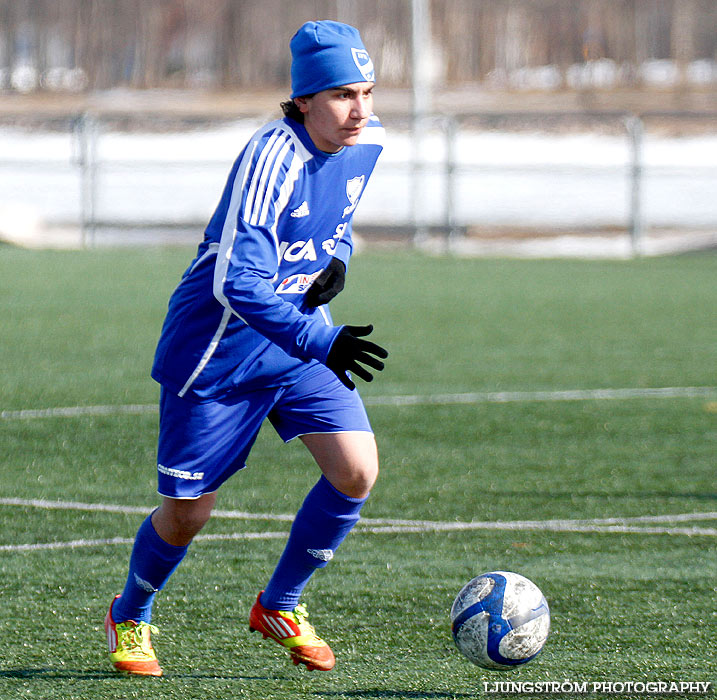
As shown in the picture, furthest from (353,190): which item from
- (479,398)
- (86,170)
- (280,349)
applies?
(86,170)

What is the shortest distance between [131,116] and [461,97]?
22.4 m

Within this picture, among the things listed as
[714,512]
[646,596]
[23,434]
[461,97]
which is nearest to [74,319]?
[23,434]

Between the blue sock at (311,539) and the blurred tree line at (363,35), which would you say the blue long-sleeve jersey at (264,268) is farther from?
the blurred tree line at (363,35)

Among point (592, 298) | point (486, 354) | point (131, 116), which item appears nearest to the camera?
point (486, 354)

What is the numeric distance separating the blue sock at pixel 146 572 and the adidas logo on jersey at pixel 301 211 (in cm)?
105

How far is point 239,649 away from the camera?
15.0 ft

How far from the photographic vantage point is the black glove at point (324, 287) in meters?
4.48

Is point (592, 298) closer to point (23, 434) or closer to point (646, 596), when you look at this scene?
point (23, 434)

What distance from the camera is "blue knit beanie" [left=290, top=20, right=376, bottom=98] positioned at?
13.9ft

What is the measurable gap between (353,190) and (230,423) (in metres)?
0.81

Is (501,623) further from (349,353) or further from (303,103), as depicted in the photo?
(303,103)

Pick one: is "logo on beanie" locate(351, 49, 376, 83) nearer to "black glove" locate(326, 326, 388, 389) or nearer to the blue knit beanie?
the blue knit beanie

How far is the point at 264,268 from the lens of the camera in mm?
→ 4152

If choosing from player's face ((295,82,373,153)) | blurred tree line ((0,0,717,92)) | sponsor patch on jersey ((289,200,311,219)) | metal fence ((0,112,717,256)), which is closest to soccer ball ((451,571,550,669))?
sponsor patch on jersey ((289,200,311,219))
